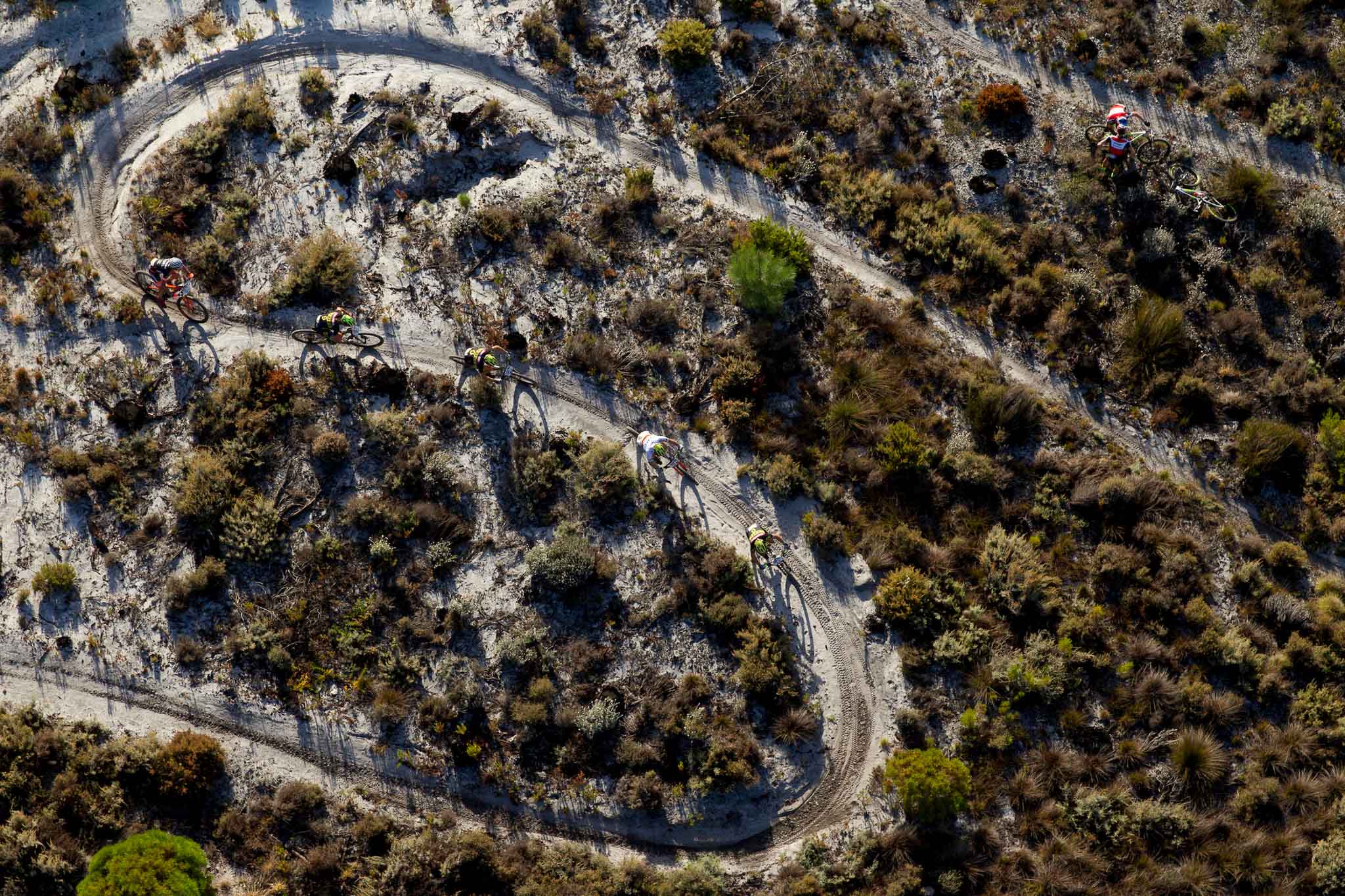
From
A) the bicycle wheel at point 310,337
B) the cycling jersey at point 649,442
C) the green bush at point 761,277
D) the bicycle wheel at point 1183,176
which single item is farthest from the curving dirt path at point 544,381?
the green bush at point 761,277

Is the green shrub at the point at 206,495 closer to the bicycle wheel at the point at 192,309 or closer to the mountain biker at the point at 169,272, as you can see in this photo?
the bicycle wheel at the point at 192,309

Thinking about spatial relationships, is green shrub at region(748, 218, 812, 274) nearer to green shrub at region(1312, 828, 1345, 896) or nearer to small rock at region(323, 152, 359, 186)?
small rock at region(323, 152, 359, 186)

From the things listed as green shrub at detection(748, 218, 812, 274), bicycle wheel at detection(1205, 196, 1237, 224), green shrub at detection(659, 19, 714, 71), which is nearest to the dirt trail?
bicycle wheel at detection(1205, 196, 1237, 224)

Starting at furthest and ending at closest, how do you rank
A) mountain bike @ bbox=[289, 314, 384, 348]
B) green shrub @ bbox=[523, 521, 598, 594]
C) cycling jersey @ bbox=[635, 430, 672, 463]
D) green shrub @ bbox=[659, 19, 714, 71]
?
green shrub @ bbox=[659, 19, 714, 71], mountain bike @ bbox=[289, 314, 384, 348], cycling jersey @ bbox=[635, 430, 672, 463], green shrub @ bbox=[523, 521, 598, 594]

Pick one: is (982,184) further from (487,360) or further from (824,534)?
(487,360)

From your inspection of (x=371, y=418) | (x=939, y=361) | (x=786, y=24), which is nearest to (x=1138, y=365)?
(x=939, y=361)


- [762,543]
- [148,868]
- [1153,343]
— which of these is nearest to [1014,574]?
[762,543]
